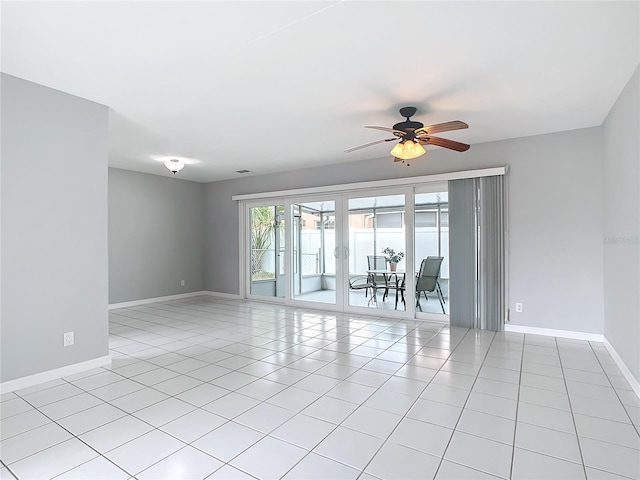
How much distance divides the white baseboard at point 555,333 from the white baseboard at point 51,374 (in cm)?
472

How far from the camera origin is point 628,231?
3.01 metres

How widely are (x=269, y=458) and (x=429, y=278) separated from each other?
3931 millimetres

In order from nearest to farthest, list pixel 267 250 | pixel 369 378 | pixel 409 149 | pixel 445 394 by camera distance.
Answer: pixel 445 394 → pixel 369 378 → pixel 409 149 → pixel 267 250

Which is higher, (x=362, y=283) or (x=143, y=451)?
(x=362, y=283)

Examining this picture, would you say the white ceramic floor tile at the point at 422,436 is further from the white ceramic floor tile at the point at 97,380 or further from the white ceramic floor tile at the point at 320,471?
the white ceramic floor tile at the point at 97,380

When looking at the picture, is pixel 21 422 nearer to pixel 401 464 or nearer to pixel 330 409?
pixel 330 409

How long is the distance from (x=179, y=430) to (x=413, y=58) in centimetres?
301

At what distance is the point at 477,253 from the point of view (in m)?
4.71

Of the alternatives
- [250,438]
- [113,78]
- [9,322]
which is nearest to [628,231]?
[250,438]

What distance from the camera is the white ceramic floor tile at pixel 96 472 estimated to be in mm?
1721

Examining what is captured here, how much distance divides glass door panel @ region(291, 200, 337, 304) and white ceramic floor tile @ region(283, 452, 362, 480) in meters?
4.20

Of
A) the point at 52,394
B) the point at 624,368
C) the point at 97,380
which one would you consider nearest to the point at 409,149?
the point at 624,368

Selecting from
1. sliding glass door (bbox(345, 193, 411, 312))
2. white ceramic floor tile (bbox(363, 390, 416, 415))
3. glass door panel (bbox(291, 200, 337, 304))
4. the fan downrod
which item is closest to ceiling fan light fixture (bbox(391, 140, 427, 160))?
the fan downrod

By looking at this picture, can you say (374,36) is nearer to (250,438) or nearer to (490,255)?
(250,438)
